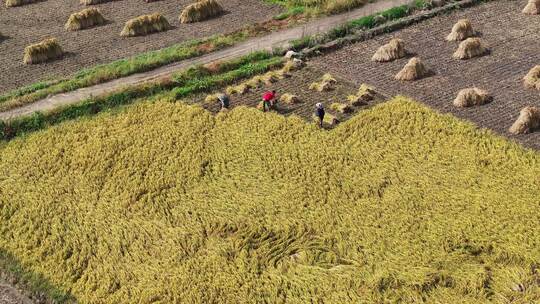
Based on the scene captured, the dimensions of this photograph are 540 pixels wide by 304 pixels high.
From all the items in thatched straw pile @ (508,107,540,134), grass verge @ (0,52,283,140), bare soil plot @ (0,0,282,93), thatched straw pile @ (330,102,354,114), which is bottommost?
thatched straw pile @ (508,107,540,134)

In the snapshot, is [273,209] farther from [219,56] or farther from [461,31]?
[461,31]

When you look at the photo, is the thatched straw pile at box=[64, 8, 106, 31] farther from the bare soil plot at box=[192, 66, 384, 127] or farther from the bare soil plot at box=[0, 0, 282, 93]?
the bare soil plot at box=[192, 66, 384, 127]

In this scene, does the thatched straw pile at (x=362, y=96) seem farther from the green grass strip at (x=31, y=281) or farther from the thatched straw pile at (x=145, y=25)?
the green grass strip at (x=31, y=281)

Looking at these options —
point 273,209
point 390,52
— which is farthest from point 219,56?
point 273,209

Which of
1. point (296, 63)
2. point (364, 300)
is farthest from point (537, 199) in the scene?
point (296, 63)

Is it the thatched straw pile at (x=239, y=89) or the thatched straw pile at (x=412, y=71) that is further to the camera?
the thatched straw pile at (x=412, y=71)

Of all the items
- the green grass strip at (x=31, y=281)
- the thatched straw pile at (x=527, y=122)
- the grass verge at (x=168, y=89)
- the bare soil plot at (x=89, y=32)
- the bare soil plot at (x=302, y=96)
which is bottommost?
the thatched straw pile at (x=527, y=122)

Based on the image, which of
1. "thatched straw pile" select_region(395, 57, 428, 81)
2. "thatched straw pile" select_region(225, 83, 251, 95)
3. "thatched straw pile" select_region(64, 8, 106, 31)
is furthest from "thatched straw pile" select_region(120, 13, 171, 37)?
"thatched straw pile" select_region(395, 57, 428, 81)

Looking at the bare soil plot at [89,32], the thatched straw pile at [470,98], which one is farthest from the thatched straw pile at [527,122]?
the bare soil plot at [89,32]
